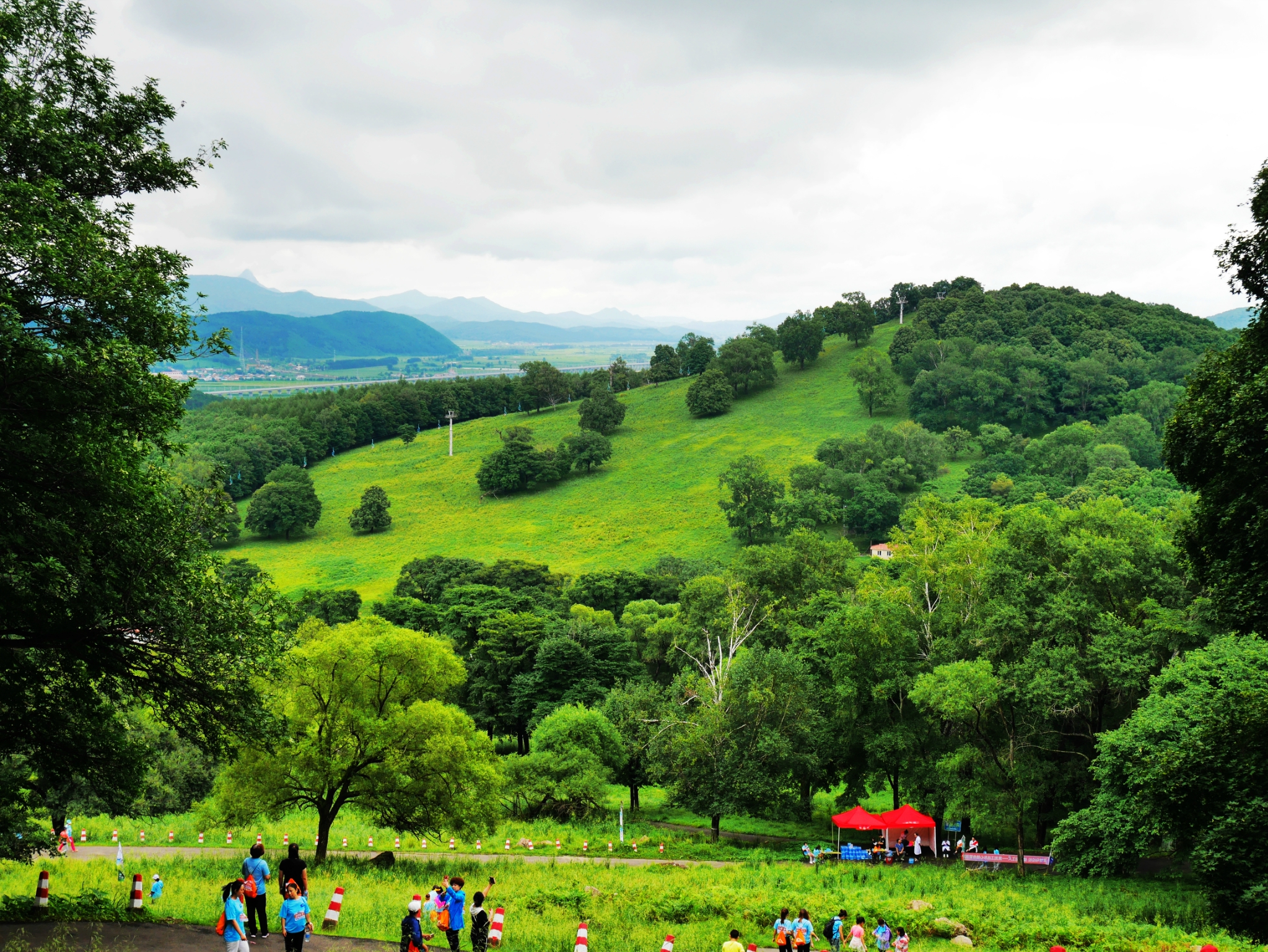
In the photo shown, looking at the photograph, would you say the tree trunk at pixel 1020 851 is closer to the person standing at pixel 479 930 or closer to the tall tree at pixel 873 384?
the person standing at pixel 479 930

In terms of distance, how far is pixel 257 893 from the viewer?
1356 cm

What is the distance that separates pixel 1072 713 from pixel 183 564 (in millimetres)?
32531

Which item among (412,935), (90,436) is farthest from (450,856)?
(90,436)

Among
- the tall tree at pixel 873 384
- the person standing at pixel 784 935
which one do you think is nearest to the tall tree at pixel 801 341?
the tall tree at pixel 873 384

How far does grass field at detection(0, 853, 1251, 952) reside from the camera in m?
17.0

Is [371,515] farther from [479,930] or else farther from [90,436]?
[90,436]

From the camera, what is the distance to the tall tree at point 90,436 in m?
11.2

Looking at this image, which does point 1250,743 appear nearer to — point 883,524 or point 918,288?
point 883,524

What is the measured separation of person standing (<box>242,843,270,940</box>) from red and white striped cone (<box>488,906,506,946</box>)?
345 centimetres

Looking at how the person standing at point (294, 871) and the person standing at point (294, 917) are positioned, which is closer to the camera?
the person standing at point (294, 917)

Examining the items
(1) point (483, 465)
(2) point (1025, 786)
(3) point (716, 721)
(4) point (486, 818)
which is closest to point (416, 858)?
(4) point (486, 818)

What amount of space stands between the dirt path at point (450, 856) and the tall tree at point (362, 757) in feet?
10.0

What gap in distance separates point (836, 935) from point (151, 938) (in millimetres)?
12055

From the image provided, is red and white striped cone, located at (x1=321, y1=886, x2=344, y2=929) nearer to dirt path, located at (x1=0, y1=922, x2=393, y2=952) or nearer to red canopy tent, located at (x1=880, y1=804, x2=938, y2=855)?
dirt path, located at (x1=0, y1=922, x2=393, y2=952)
